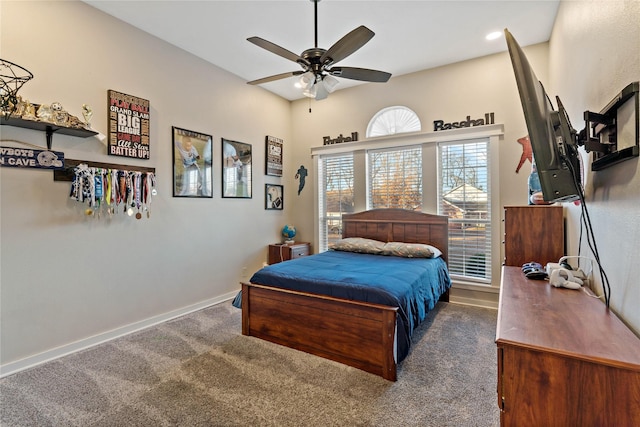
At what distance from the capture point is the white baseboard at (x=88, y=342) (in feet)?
7.82

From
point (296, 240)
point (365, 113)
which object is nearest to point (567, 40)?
point (365, 113)

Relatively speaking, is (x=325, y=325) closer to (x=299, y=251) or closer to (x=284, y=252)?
(x=284, y=252)

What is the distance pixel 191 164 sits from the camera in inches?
147

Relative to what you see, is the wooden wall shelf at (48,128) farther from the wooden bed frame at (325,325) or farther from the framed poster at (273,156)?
the framed poster at (273,156)

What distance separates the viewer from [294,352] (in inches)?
103

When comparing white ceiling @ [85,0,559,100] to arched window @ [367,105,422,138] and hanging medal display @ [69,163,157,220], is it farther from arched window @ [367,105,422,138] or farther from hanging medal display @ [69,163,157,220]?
hanging medal display @ [69,163,157,220]

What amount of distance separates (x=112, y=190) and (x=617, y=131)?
3.59 metres

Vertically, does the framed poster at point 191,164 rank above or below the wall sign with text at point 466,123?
below

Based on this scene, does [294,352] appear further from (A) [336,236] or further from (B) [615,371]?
(A) [336,236]

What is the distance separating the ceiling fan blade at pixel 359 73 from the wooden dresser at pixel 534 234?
163 centimetres

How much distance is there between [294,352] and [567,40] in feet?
11.0

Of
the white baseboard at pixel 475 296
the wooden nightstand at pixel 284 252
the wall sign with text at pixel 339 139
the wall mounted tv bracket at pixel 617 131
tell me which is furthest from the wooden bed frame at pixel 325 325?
the wall sign with text at pixel 339 139

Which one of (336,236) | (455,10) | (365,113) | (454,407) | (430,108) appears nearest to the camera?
(454,407)

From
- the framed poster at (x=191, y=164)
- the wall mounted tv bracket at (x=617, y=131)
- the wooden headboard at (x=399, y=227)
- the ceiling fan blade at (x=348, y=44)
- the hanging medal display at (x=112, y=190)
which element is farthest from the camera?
the wooden headboard at (x=399, y=227)
